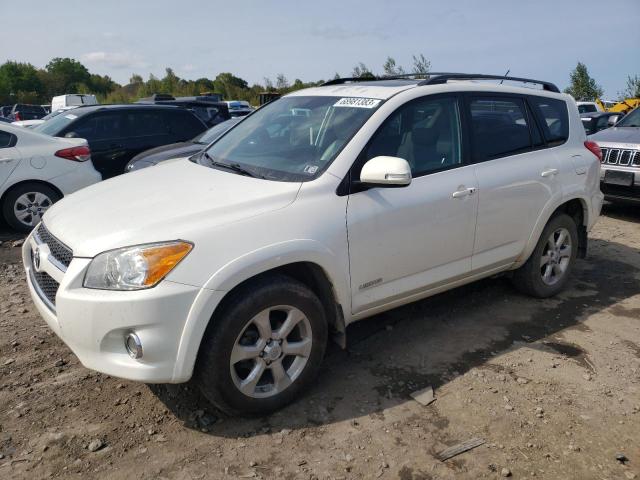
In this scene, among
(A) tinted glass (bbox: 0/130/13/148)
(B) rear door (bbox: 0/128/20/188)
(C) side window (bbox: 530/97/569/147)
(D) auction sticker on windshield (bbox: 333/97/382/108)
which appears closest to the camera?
(D) auction sticker on windshield (bbox: 333/97/382/108)

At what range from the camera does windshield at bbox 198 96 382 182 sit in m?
3.14

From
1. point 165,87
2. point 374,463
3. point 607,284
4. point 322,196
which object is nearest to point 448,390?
point 374,463

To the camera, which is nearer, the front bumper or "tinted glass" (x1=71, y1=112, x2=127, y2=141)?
the front bumper

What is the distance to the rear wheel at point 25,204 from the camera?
6480 millimetres

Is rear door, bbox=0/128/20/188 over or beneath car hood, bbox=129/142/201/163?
over

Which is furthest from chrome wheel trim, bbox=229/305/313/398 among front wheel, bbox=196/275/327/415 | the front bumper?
the front bumper

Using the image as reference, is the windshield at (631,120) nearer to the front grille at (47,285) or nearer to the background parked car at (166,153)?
the background parked car at (166,153)

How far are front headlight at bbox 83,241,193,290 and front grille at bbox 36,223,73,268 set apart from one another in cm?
27

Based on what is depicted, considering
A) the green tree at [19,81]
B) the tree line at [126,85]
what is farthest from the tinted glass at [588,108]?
the green tree at [19,81]

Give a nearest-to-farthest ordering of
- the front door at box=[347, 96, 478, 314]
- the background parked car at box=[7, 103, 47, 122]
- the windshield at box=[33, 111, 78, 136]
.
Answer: the front door at box=[347, 96, 478, 314] < the windshield at box=[33, 111, 78, 136] < the background parked car at box=[7, 103, 47, 122]

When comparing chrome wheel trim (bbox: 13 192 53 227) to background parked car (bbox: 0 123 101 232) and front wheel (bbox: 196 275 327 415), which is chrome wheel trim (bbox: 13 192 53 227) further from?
front wheel (bbox: 196 275 327 415)

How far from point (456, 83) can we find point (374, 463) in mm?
2631

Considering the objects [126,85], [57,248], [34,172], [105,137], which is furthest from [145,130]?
[126,85]

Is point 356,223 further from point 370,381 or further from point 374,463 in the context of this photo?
point 374,463
